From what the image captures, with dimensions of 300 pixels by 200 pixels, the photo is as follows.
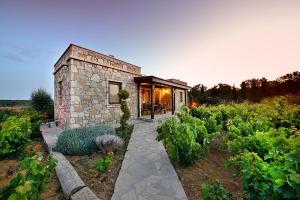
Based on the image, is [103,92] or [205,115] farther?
[103,92]

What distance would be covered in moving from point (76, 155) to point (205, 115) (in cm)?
523

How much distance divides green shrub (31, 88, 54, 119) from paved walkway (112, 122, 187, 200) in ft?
32.1

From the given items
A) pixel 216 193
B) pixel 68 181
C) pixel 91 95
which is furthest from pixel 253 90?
pixel 68 181

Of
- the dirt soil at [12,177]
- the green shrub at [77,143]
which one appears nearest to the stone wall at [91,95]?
the green shrub at [77,143]

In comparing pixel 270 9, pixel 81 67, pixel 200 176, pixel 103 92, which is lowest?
pixel 200 176

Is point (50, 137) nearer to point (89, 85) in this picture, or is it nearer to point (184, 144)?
point (89, 85)

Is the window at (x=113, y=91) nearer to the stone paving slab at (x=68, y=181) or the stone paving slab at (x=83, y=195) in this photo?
the stone paving slab at (x=68, y=181)

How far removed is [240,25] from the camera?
778cm

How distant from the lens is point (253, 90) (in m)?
27.9

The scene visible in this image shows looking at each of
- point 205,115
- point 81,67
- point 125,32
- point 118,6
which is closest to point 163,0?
point 118,6

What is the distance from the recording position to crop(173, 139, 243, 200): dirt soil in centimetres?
276

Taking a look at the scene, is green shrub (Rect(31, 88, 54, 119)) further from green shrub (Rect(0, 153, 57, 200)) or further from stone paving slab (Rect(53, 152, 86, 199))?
green shrub (Rect(0, 153, 57, 200))

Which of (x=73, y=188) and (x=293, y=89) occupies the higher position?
(x=293, y=89)

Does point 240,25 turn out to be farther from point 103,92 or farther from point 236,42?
point 103,92
